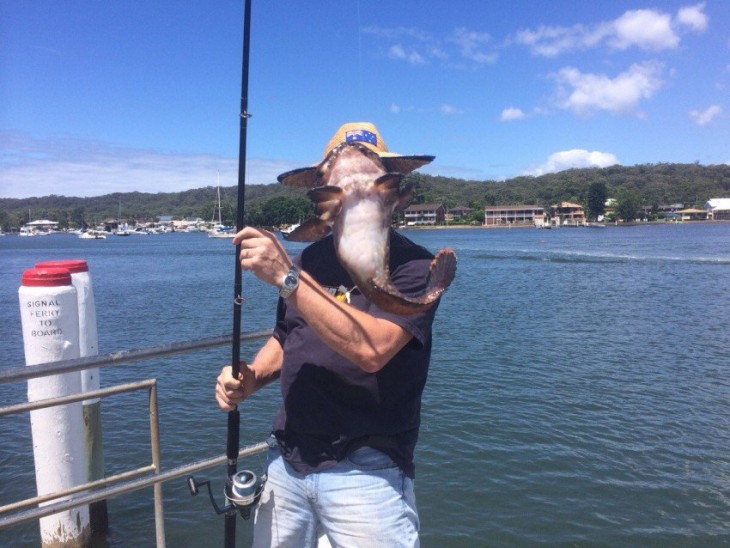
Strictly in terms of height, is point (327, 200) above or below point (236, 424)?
above

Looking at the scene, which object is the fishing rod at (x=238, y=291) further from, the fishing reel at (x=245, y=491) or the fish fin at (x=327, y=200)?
the fish fin at (x=327, y=200)

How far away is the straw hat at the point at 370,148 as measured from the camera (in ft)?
7.19

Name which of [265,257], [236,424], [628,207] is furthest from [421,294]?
[628,207]

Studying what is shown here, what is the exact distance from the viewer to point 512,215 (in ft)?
546

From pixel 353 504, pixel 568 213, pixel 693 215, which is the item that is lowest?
pixel 353 504

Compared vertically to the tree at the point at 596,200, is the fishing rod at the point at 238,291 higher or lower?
lower

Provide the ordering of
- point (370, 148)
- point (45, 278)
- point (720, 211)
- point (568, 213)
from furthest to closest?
1. point (568, 213)
2. point (720, 211)
3. point (45, 278)
4. point (370, 148)

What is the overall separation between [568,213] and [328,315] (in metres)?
181

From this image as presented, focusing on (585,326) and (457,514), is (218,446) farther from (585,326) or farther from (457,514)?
(585,326)

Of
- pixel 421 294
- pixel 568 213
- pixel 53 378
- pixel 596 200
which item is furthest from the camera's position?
pixel 568 213

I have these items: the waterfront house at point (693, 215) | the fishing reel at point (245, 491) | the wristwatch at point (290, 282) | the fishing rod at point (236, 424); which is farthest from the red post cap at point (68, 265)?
the waterfront house at point (693, 215)

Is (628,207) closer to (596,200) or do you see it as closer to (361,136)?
(596,200)

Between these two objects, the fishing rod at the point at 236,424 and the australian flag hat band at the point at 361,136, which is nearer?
the australian flag hat band at the point at 361,136

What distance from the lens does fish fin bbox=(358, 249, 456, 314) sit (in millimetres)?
1955
